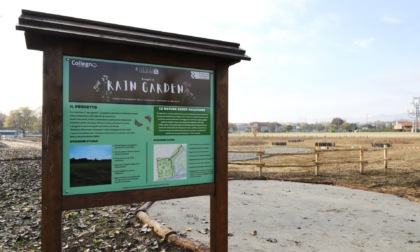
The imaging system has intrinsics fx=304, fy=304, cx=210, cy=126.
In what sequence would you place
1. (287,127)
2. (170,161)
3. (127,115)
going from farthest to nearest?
1. (287,127)
2. (170,161)
3. (127,115)

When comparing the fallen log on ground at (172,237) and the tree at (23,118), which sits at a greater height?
the tree at (23,118)

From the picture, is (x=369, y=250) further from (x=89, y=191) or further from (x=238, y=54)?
(x=89, y=191)

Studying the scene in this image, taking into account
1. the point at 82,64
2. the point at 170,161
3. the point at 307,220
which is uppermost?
the point at 82,64

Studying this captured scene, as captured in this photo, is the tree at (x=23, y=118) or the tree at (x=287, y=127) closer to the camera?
the tree at (x=23, y=118)

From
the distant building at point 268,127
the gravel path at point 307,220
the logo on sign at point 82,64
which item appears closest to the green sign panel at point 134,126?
the logo on sign at point 82,64

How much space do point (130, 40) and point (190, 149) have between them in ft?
4.30

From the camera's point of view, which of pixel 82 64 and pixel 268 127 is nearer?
pixel 82 64

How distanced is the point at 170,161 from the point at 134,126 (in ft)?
1.79

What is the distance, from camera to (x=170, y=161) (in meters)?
3.29

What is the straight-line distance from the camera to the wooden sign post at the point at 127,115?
278 centimetres

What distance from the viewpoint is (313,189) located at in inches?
381

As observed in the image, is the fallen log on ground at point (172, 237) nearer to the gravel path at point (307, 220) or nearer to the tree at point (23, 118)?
the gravel path at point (307, 220)

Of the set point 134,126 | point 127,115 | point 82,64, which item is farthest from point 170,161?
point 82,64

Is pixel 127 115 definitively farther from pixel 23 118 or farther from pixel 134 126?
pixel 23 118
